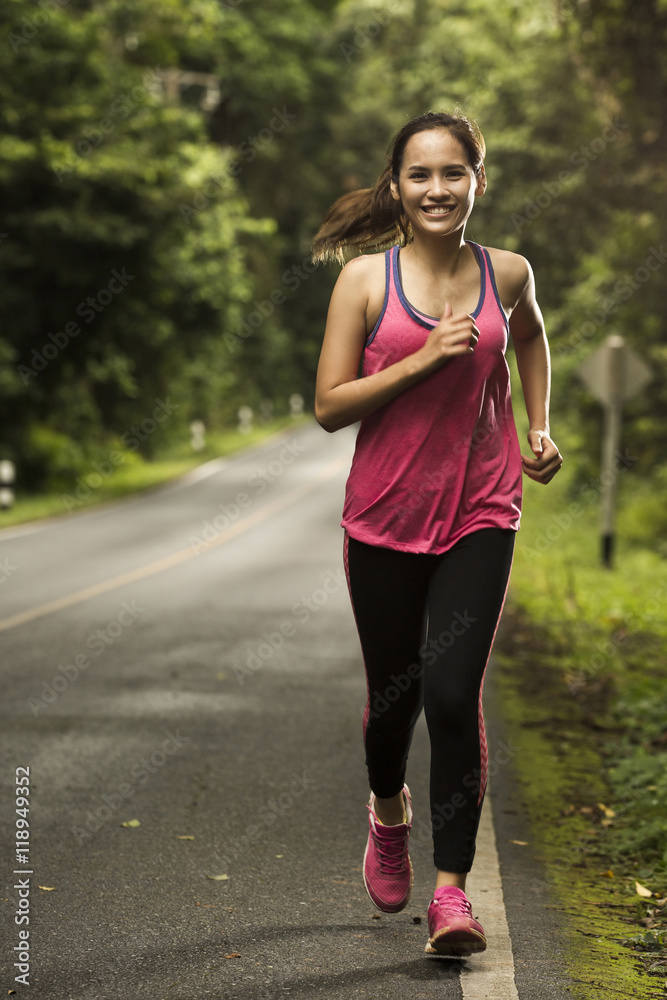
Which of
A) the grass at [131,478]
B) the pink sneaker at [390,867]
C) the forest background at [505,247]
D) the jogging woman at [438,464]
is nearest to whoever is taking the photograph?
the jogging woman at [438,464]

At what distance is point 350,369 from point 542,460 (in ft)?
2.00

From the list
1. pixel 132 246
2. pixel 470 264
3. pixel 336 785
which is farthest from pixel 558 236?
pixel 470 264

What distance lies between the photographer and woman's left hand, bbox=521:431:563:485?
355 cm

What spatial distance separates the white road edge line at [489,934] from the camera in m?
3.38

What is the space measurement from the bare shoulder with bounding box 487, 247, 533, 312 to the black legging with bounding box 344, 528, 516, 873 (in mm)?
662

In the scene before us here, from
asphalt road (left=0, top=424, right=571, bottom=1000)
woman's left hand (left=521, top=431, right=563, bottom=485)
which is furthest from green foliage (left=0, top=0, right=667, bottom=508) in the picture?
woman's left hand (left=521, top=431, right=563, bottom=485)

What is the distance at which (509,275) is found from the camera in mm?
3529

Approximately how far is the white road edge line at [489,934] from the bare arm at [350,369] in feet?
5.10

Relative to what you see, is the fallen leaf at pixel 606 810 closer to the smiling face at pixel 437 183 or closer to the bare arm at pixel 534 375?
the bare arm at pixel 534 375

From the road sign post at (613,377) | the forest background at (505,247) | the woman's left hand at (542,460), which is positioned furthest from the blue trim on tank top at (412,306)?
Answer: the road sign post at (613,377)

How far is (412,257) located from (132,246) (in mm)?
20929

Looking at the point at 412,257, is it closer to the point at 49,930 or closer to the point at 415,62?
the point at 49,930

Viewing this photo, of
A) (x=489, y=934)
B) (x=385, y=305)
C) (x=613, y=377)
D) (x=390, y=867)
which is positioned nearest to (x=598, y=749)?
(x=489, y=934)

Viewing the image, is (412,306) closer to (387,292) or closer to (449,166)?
(387,292)
